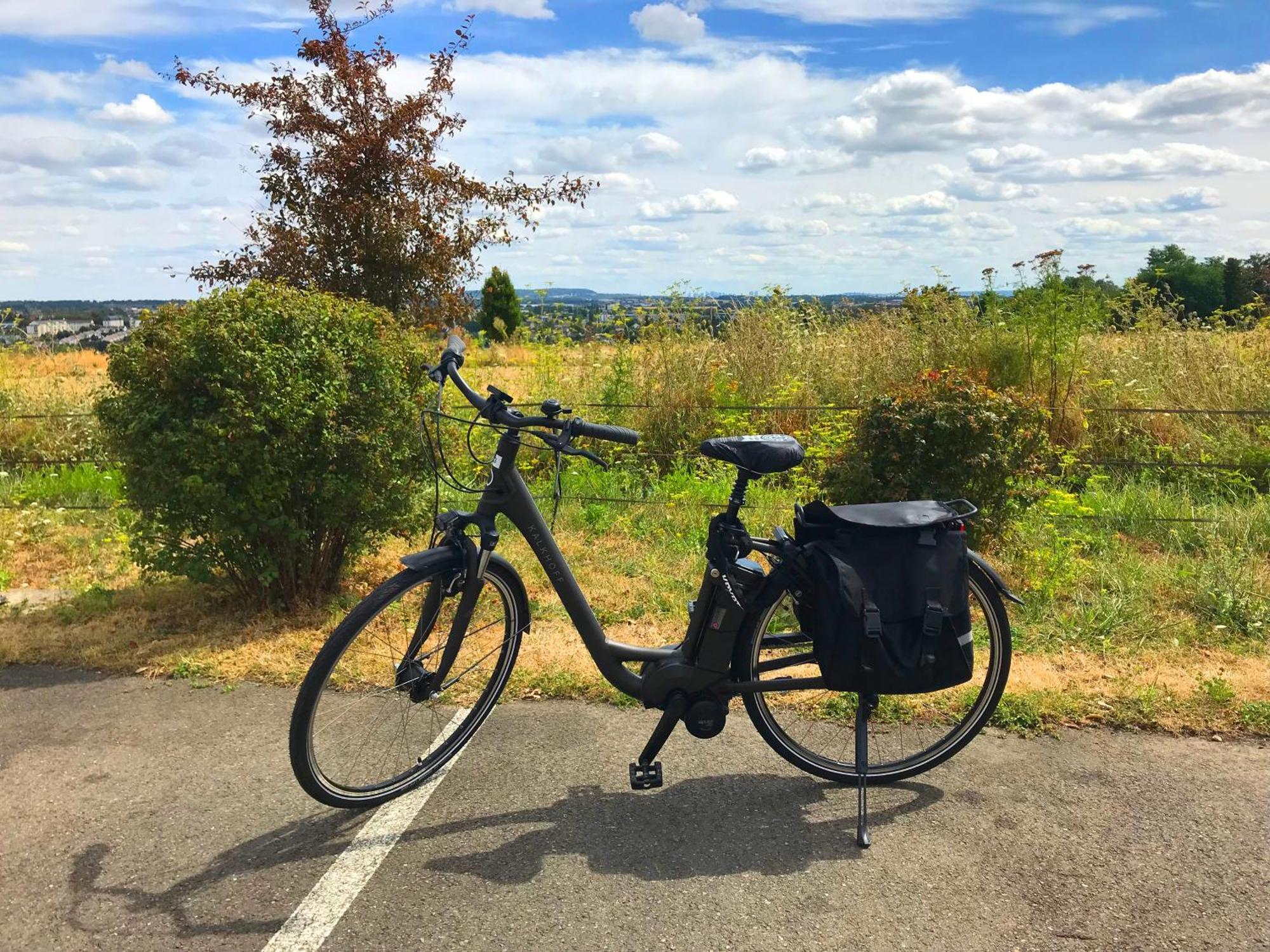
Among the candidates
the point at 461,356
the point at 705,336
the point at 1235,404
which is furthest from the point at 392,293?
the point at 1235,404

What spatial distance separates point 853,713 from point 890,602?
0.98 metres

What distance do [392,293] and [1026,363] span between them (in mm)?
5758

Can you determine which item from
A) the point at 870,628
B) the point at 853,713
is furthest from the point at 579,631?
the point at 853,713

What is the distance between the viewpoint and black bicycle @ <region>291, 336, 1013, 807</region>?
2967 mm

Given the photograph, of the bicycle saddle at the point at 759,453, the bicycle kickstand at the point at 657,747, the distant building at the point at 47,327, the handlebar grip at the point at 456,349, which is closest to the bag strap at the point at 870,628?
the bicycle saddle at the point at 759,453

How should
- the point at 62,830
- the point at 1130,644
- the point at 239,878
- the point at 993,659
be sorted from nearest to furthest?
1. the point at 239,878
2. the point at 62,830
3. the point at 993,659
4. the point at 1130,644

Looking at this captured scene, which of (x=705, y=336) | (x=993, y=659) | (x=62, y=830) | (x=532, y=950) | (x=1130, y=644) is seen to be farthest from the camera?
(x=705, y=336)

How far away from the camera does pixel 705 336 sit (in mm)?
9766

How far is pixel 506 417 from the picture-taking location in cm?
299

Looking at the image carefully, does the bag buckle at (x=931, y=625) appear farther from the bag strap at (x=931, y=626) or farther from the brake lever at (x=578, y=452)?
the brake lever at (x=578, y=452)

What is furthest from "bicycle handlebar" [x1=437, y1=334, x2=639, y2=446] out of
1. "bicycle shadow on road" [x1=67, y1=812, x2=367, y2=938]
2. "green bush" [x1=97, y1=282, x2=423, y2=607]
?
"green bush" [x1=97, y1=282, x2=423, y2=607]

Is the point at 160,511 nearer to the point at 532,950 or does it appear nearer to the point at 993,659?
the point at 532,950

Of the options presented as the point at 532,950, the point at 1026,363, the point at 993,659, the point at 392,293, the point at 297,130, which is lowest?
the point at 532,950

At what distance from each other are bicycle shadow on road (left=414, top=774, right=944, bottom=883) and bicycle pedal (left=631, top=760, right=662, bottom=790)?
0.28ft
